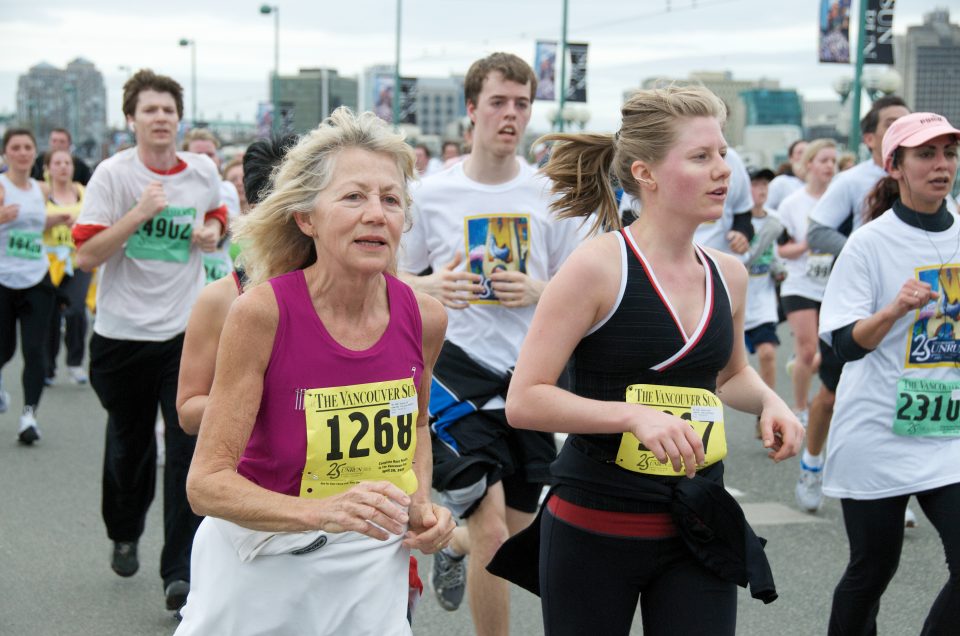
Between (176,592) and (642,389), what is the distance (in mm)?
2900

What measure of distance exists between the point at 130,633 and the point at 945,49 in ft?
249

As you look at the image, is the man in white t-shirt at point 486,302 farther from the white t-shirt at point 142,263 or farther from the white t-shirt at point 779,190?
the white t-shirt at point 779,190

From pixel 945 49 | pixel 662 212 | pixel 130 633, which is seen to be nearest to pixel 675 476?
pixel 662 212

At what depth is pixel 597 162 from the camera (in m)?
3.62

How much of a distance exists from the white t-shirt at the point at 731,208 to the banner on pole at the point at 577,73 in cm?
2835

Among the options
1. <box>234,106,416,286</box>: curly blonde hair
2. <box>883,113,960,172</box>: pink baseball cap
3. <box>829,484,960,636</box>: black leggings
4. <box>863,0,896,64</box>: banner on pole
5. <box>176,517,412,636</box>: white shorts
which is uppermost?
<box>863,0,896,64</box>: banner on pole

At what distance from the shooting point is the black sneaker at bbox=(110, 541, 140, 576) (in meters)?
5.81

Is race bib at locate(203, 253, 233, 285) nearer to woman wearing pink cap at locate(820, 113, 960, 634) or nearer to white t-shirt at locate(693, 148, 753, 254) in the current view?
white t-shirt at locate(693, 148, 753, 254)

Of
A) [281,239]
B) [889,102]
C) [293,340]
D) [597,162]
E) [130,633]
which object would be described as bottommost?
[130,633]

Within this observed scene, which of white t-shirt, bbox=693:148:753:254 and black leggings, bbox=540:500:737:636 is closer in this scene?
black leggings, bbox=540:500:737:636

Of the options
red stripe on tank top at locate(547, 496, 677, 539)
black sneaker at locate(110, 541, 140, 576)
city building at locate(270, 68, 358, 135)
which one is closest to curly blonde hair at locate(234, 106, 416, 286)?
red stripe on tank top at locate(547, 496, 677, 539)

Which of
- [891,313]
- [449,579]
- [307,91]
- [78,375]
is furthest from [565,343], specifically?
[307,91]

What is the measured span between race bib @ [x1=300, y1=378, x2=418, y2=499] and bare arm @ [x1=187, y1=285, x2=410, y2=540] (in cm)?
15

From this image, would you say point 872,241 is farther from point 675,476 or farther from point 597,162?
point 675,476
